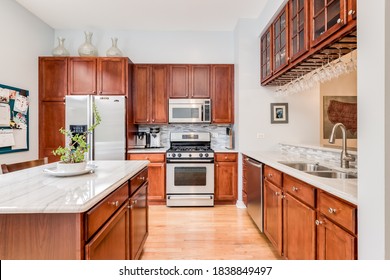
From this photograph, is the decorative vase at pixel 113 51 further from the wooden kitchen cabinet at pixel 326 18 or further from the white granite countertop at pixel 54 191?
the wooden kitchen cabinet at pixel 326 18

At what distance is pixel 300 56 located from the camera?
2295mm

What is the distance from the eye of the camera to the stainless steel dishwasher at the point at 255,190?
2686 millimetres

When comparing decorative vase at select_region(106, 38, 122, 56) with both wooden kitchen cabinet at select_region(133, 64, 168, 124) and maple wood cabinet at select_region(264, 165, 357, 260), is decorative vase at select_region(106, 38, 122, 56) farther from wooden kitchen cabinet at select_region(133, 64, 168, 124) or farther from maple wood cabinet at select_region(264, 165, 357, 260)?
maple wood cabinet at select_region(264, 165, 357, 260)

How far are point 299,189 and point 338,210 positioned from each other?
18.1 inches

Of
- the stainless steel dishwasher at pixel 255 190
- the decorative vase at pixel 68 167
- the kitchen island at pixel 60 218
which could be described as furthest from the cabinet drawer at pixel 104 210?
the stainless steel dishwasher at pixel 255 190

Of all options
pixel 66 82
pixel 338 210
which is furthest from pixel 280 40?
pixel 66 82

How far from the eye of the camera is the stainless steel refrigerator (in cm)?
372

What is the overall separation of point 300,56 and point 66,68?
11.2 feet

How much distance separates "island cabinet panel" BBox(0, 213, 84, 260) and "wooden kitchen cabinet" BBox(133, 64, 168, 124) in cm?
311

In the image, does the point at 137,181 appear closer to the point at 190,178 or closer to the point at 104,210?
the point at 104,210

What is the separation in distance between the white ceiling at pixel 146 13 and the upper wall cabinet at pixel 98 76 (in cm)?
66

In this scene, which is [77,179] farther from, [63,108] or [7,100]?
[63,108]
